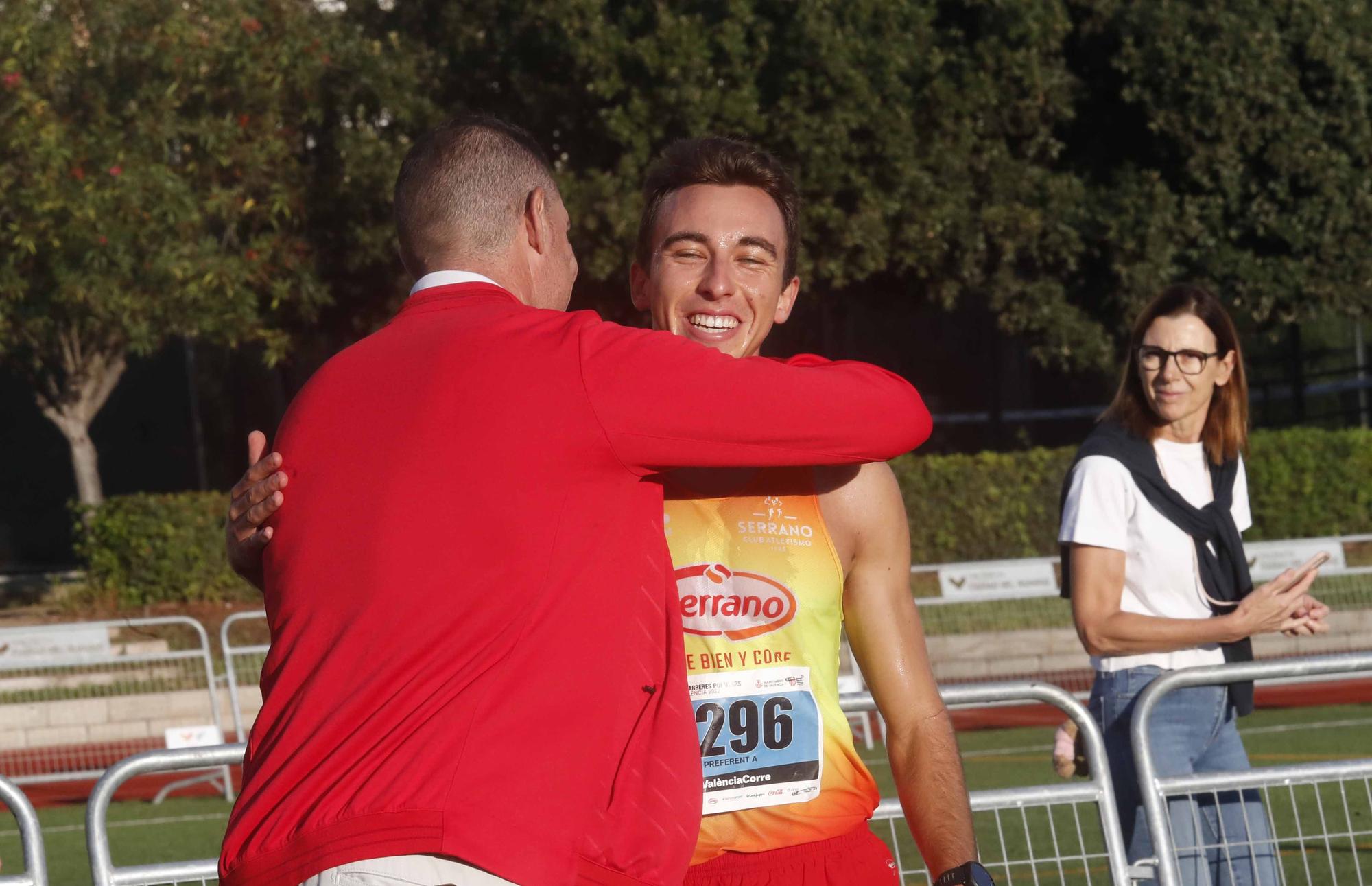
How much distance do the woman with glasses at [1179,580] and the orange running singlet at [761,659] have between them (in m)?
2.20

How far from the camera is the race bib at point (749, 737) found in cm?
290

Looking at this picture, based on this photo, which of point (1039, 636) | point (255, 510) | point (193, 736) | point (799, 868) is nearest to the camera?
point (255, 510)

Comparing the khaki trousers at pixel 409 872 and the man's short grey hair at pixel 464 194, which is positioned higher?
the man's short grey hair at pixel 464 194

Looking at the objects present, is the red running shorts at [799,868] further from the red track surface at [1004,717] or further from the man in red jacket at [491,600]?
the red track surface at [1004,717]

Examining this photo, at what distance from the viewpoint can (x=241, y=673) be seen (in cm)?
1313

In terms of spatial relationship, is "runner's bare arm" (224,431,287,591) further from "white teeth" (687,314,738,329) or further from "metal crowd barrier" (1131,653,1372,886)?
"metal crowd barrier" (1131,653,1372,886)

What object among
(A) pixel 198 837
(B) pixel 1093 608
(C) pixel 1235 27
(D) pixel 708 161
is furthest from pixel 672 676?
(C) pixel 1235 27

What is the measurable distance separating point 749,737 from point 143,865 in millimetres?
2282

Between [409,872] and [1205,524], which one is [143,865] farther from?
[1205,524]

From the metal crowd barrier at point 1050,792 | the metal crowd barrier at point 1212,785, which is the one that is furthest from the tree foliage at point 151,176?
the metal crowd barrier at point 1212,785

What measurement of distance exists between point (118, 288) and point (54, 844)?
27.8ft

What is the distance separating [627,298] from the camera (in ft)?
61.5

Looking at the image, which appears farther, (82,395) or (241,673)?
(82,395)

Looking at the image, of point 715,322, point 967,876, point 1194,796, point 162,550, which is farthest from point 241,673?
point 967,876
